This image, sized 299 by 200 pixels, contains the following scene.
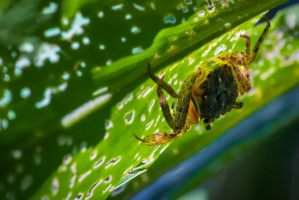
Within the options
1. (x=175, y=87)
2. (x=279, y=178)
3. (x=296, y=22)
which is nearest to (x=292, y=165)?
(x=279, y=178)

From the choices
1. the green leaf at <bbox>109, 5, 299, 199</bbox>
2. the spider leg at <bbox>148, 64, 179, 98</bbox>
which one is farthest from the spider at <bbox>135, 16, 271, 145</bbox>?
the green leaf at <bbox>109, 5, 299, 199</bbox>

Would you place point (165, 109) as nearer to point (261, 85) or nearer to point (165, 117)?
point (165, 117)

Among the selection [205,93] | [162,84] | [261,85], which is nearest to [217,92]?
[205,93]

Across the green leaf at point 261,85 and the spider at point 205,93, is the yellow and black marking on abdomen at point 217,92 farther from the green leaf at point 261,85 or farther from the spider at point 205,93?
the green leaf at point 261,85

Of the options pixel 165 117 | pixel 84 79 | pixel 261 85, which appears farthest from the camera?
pixel 261 85

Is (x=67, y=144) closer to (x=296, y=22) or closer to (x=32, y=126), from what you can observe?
(x=32, y=126)

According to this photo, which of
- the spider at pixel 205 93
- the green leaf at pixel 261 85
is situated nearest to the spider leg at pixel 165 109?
the spider at pixel 205 93
